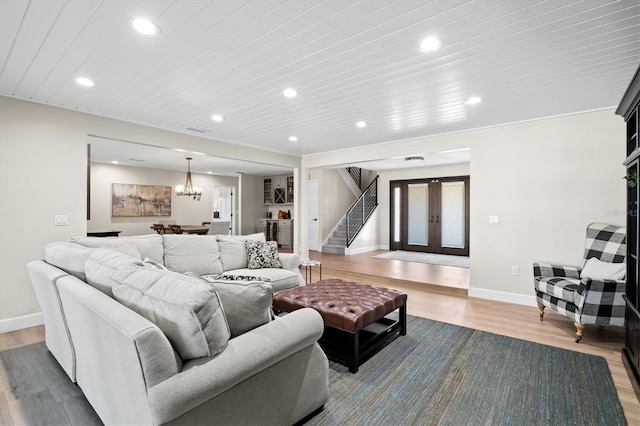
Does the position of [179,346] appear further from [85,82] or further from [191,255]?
[85,82]

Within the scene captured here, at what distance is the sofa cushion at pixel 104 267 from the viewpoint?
1.73m

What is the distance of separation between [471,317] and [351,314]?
81.8 inches

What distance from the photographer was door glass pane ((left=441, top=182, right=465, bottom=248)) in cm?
844

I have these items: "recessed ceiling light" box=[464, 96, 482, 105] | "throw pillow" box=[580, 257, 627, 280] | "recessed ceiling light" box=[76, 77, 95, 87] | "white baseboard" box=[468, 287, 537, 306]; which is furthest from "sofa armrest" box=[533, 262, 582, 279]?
"recessed ceiling light" box=[76, 77, 95, 87]

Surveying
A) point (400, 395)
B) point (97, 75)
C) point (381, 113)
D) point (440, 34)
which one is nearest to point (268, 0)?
point (440, 34)

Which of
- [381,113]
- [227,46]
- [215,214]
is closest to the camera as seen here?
[227,46]

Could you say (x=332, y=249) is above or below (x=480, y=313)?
above

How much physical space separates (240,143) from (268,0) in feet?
13.3

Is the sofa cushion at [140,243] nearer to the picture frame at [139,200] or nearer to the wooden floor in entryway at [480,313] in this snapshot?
the wooden floor in entryway at [480,313]

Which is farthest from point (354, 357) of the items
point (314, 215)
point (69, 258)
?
point (314, 215)

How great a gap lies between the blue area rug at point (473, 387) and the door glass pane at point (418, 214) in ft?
20.3

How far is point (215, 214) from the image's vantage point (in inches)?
433

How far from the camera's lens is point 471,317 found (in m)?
3.74

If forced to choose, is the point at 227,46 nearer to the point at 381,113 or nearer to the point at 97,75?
the point at 97,75
